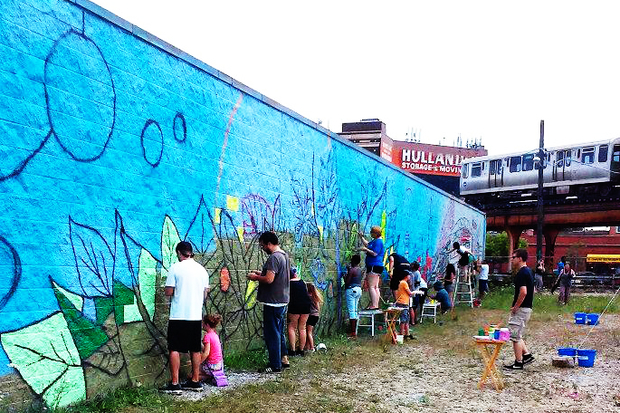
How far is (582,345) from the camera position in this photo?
10117 mm

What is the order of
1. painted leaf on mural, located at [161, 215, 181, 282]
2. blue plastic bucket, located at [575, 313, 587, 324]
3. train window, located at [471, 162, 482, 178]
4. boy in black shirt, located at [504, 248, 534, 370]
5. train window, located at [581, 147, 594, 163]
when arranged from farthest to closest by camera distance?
train window, located at [471, 162, 482, 178]
train window, located at [581, 147, 594, 163]
blue plastic bucket, located at [575, 313, 587, 324]
boy in black shirt, located at [504, 248, 534, 370]
painted leaf on mural, located at [161, 215, 181, 282]

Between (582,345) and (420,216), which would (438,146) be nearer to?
(420,216)

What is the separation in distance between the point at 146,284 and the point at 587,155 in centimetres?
2972

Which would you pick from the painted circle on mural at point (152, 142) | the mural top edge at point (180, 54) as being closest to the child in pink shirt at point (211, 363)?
the painted circle on mural at point (152, 142)

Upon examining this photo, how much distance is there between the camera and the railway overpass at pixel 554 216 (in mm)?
32062

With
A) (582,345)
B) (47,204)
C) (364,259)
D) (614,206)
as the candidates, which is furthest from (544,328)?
(614,206)

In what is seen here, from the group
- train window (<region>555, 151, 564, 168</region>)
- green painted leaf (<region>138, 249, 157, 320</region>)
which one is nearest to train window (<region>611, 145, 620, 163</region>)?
train window (<region>555, 151, 564, 168</region>)

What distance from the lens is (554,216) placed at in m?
35.4

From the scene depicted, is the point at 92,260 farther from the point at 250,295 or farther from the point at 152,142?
the point at 250,295

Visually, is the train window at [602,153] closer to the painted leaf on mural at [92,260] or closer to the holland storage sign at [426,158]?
the painted leaf on mural at [92,260]

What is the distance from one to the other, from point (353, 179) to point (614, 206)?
25.6 meters

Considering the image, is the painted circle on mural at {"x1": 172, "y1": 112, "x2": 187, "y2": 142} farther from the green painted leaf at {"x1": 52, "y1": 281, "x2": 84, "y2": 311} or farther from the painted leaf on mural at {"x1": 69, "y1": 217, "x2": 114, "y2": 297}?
the green painted leaf at {"x1": 52, "y1": 281, "x2": 84, "y2": 311}

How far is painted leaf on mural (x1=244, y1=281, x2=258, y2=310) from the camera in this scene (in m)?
7.62

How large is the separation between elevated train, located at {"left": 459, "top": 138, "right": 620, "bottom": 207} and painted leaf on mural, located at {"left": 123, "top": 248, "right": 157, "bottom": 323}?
2811 centimetres
